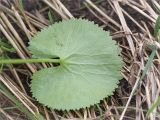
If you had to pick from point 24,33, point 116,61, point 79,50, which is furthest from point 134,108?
point 24,33

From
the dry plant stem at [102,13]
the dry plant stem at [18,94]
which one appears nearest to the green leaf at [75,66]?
the dry plant stem at [18,94]

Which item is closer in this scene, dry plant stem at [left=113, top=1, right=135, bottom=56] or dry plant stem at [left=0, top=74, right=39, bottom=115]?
dry plant stem at [left=0, top=74, right=39, bottom=115]

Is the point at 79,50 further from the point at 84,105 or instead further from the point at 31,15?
the point at 31,15

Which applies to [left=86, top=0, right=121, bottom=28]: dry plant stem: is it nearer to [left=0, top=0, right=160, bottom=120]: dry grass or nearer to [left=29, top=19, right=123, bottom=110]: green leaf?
[left=0, top=0, right=160, bottom=120]: dry grass

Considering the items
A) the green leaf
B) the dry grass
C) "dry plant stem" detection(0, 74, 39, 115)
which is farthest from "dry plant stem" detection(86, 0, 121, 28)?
"dry plant stem" detection(0, 74, 39, 115)

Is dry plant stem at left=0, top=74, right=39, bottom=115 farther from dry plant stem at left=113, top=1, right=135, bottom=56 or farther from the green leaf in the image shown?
dry plant stem at left=113, top=1, right=135, bottom=56

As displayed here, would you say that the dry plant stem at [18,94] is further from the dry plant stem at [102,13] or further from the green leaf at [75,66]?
the dry plant stem at [102,13]

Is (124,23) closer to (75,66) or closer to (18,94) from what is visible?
(75,66)
